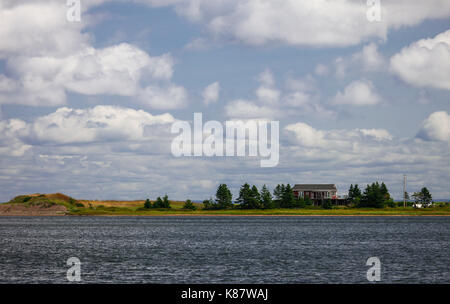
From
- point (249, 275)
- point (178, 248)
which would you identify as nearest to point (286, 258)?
point (249, 275)

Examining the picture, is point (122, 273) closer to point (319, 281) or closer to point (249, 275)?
point (249, 275)

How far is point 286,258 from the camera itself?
80.2 meters

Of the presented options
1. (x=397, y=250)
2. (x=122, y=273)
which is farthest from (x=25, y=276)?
(x=397, y=250)

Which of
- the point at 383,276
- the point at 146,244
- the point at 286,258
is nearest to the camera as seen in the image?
the point at 383,276

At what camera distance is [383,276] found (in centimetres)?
6231
